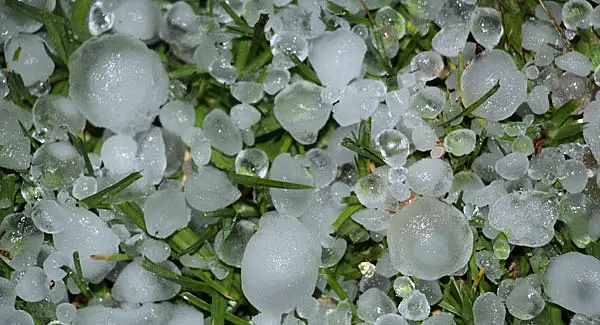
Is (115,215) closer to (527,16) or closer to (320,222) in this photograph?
(320,222)

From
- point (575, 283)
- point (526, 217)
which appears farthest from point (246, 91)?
point (575, 283)

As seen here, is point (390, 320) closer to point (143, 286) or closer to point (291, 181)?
point (291, 181)

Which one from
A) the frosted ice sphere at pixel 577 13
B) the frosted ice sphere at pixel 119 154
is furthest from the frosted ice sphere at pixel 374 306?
the frosted ice sphere at pixel 577 13

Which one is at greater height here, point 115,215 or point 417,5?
point 417,5

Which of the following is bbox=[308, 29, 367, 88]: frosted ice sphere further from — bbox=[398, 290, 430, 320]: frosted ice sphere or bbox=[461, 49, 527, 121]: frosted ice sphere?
bbox=[398, 290, 430, 320]: frosted ice sphere

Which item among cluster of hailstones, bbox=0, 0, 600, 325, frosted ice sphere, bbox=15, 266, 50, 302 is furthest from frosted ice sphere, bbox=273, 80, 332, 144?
frosted ice sphere, bbox=15, 266, 50, 302

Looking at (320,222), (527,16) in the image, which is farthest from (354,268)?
(527,16)
